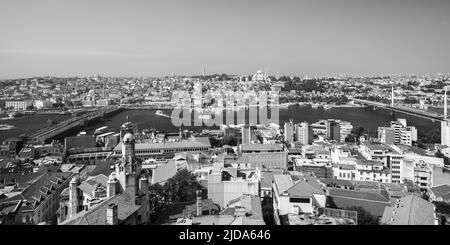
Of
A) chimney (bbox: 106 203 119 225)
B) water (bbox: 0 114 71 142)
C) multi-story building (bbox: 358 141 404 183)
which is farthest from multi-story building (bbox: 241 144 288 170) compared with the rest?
water (bbox: 0 114 71 142)

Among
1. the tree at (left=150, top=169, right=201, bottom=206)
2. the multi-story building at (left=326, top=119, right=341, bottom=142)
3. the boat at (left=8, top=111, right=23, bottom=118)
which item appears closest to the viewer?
the tree at (left=150, top=169, right=201, bottom=206)

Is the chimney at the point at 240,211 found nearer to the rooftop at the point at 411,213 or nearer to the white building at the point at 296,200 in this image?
the white building at the point at 296,200

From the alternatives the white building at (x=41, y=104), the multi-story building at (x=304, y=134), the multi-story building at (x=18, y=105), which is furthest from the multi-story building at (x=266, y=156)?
the white building at (x=41, y=104)

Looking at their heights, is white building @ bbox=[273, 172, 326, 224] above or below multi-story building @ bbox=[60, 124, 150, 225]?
below

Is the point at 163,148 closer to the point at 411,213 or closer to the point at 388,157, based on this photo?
the point at 388,157

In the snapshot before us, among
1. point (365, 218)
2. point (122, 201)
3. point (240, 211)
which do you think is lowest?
point (365, 218)

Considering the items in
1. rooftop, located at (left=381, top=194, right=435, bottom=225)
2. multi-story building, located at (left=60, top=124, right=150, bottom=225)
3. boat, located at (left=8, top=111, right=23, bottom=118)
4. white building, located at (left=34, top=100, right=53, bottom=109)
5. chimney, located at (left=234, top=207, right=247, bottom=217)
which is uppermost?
white building, located at (left=34, top=100, right=53, bottom=109)

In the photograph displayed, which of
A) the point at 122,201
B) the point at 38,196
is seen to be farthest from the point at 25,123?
the point at 122,201

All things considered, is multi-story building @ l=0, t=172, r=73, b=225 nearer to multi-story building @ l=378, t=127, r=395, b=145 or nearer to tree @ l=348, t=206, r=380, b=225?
tree @ l=348, t=206, r=380, b=225

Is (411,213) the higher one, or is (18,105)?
(18,105)

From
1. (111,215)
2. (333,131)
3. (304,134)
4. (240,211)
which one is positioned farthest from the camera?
(333,131)
